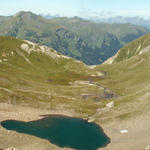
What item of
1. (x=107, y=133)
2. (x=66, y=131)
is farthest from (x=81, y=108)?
(x=107, y=133)

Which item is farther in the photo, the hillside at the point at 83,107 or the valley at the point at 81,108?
the hillside at the point at 83,107

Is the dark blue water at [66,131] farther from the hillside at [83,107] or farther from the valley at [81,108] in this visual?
the hillside at [83,107]

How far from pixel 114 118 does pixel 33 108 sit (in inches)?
1854

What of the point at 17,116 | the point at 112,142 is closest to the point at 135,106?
the point at 112,142

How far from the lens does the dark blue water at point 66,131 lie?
86.9 metres

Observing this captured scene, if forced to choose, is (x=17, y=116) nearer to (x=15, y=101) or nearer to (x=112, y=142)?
(x=15, y=101)

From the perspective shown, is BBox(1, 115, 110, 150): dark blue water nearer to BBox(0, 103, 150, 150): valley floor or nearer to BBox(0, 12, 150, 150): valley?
BBox(0, 12, 150, 150): valley

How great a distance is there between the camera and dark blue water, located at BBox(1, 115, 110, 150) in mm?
86938

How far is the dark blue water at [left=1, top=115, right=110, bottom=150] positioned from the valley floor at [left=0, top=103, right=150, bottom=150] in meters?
3.93

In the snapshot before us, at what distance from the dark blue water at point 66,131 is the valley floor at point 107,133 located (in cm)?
393

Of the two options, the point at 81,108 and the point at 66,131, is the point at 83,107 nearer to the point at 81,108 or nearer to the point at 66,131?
the point at 81,108

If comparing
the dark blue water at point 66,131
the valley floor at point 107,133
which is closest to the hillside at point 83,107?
the valley floor at point 107,133

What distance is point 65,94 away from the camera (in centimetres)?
15162

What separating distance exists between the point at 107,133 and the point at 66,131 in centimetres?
1939
